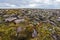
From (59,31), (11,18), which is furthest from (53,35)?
(11,18)

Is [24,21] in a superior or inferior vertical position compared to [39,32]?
superior

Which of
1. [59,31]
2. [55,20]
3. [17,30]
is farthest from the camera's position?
[55,20]

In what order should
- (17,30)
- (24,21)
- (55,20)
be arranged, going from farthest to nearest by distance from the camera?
1. (55,20)
2. (24,21)
3. (17,30)

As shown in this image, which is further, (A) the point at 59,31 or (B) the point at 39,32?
(A) the point at 59,31

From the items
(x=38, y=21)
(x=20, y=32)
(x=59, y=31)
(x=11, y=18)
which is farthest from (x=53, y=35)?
(x=11, y=18)

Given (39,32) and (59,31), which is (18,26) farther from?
(59,31)

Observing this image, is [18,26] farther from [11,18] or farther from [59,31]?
[59,31]
